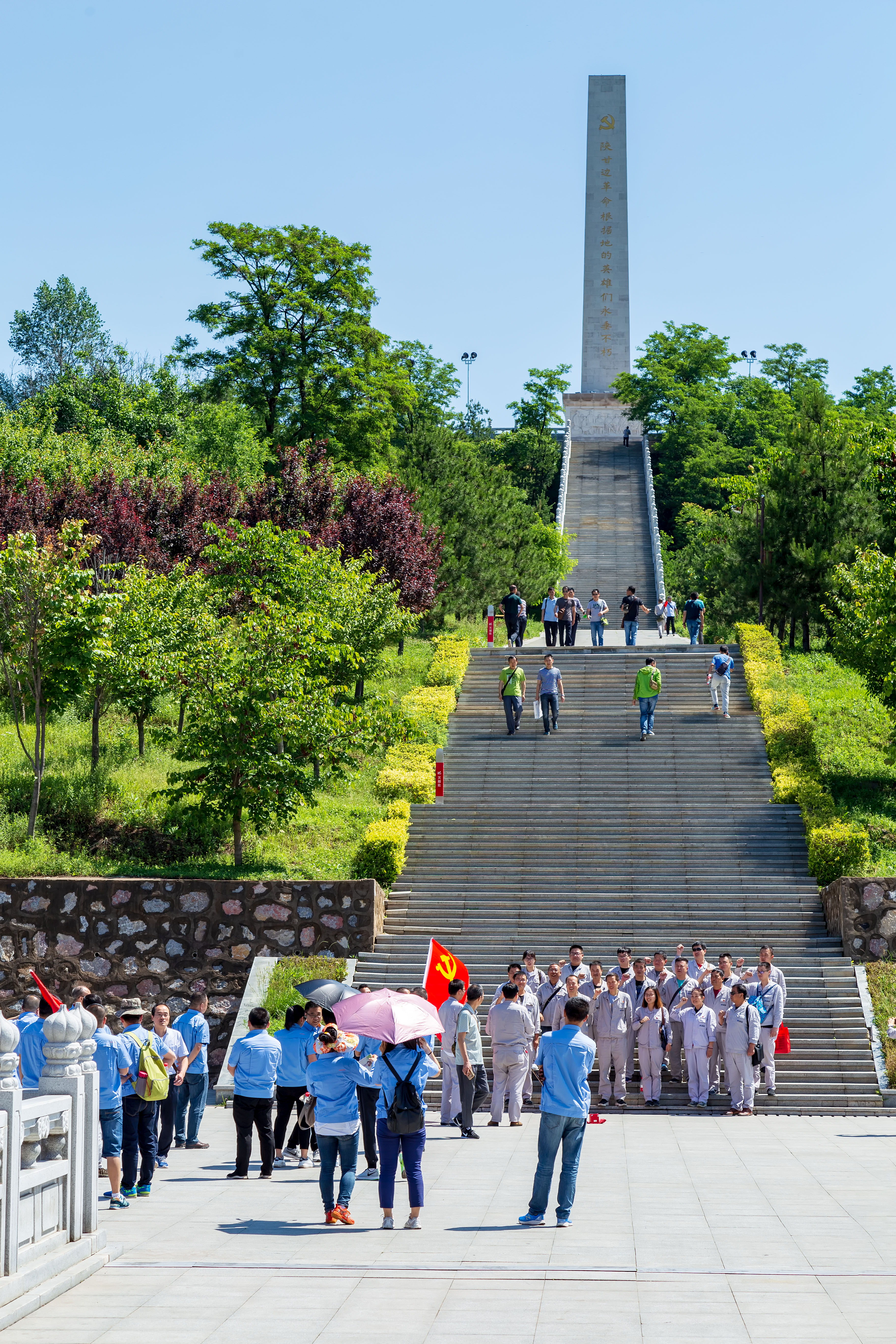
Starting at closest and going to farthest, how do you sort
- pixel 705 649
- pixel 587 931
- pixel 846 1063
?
pixel 846 1063
pixel 587 931
pixel 705 649

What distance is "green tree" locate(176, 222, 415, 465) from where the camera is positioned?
42.3m

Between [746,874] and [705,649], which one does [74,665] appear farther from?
[705,649]

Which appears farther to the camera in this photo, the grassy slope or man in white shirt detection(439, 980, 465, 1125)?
the grassy slope

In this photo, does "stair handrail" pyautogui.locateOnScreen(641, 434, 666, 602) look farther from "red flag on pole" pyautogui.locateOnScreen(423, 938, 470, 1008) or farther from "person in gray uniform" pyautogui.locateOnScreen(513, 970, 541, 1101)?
"red flag on pole" pyautogui.locateOnScreen(423, 938, 470, 1008)

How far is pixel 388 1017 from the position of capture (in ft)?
31.3

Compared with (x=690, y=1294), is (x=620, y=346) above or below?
above

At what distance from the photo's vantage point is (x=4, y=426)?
41.4 m

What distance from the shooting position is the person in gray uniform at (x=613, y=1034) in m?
15.7

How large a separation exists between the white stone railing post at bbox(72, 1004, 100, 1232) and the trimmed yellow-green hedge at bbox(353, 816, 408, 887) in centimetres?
1110

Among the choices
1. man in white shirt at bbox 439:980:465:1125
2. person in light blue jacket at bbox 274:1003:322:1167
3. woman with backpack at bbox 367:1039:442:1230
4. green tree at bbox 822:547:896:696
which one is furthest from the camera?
green tree at bbox 822:547:896:696

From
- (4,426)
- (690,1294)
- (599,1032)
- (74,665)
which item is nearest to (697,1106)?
(599,1032)

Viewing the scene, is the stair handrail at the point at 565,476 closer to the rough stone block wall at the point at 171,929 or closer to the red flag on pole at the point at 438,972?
the rough stone block wall at the point at 171,929

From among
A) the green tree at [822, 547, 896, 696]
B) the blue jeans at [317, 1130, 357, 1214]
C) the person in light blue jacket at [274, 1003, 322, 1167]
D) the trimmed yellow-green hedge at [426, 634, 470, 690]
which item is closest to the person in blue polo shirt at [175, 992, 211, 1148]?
the person in light blue jacket at [274, 1003, 322, 1167]

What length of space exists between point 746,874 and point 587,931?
2883 millimetres
